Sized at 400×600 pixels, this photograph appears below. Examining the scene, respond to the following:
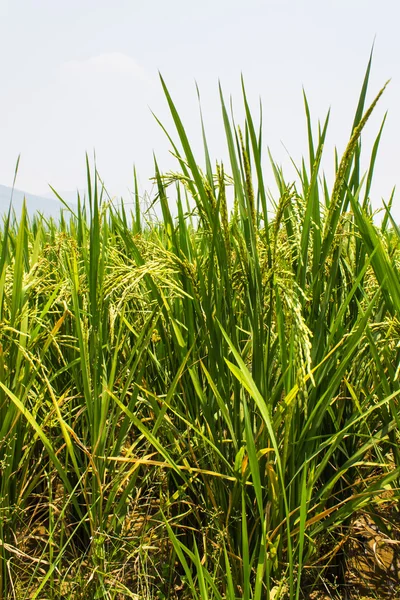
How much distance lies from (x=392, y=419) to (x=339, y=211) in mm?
507

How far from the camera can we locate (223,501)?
44.8 inches

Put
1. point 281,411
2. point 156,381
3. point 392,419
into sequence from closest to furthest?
point 281,411, point 392,419, point 156,381

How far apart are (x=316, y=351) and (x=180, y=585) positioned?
0.67 meters

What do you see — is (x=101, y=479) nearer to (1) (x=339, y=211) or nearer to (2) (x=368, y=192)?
(1) (x=339, y=211)

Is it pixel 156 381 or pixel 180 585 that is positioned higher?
pixel 156 381

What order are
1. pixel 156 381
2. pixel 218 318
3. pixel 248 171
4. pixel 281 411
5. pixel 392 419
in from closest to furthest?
1. pixel 248 171
2. pixel 281 411
3. pixel 218 318
4. pixel 392 419
5. pixel 156 381

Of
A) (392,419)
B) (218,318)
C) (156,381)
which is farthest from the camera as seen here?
(156,381)

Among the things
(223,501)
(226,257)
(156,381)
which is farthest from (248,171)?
(156,381)

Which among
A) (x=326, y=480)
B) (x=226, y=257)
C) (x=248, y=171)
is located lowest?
(x=326, y=480)

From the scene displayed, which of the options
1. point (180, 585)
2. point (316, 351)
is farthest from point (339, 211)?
point (180, 585)

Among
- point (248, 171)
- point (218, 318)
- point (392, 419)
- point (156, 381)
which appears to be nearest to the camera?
point (248, 171)

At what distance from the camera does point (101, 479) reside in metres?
1.28

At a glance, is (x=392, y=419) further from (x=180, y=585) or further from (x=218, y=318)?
(x=180, y=585)

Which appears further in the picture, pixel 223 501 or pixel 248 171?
pixel 223 501
